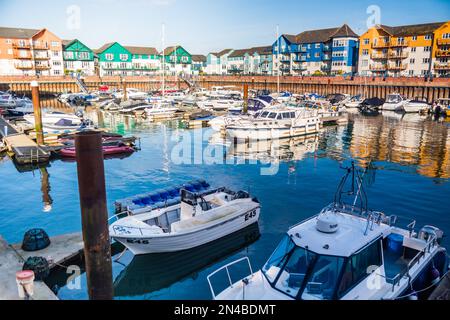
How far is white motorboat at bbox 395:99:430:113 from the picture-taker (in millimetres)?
61969

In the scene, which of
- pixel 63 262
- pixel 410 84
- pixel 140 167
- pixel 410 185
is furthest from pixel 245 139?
pixel 410 84

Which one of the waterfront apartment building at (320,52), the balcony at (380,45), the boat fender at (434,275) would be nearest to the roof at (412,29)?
the balcony at (380,45)

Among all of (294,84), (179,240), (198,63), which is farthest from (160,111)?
(198,63)


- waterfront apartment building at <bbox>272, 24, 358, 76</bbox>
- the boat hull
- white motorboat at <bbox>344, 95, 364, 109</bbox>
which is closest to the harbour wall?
white motorboat at <bbox>344, 95, 364, 109</bbox>

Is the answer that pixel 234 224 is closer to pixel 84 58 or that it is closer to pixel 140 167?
pixel 140 167

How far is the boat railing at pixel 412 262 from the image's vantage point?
956 centimetres

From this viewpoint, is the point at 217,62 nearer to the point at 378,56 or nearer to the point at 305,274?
the point at 378,56

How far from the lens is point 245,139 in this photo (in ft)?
124

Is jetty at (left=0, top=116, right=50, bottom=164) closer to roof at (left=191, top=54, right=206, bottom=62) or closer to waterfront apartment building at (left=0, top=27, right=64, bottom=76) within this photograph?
waterfront apartment building at (left=0, top=27, right=64, bottom=76)

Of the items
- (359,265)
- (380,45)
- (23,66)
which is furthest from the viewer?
(23,66)

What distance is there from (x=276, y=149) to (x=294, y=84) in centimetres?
5431

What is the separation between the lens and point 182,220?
14875 mm

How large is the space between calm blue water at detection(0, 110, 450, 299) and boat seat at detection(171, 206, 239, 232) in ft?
3.94
